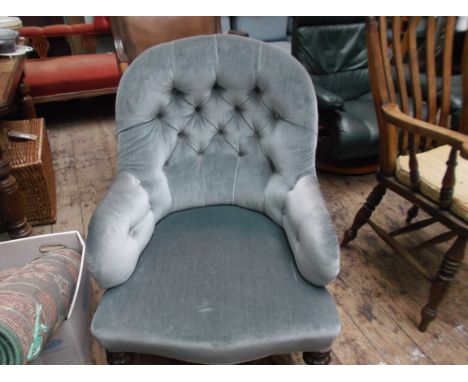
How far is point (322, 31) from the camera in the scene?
208cm

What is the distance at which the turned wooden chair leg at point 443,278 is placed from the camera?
1085mm

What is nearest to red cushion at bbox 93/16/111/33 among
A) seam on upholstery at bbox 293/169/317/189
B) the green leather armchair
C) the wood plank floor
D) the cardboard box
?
the wood plank floor

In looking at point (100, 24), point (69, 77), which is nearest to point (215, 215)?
point (69, 77)

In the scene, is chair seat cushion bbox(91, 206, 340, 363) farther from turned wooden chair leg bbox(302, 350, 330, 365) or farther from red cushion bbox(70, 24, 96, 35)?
red cushion bbox(70, 24, 96, 35)

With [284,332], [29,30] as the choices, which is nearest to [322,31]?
[284,332]

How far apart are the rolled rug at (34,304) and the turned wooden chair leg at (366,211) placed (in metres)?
1.06

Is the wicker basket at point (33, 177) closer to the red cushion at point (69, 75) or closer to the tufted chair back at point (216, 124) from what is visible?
the tufted chair back at point (216, 124)

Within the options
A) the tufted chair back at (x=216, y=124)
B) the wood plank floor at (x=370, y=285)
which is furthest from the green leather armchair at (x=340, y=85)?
the tufted chair back at (x=216, y=124)

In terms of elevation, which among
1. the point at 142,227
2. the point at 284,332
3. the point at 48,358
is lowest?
the point at 48,358

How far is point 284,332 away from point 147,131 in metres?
0.69

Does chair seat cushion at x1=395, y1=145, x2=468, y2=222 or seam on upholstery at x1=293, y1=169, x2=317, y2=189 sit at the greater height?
seam on upholstery at x1=293, y1=169, x2=317, y2=189

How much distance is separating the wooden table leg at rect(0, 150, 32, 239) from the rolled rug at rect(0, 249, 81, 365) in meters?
0.45

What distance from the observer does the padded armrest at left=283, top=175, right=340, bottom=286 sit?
2.89 feet
